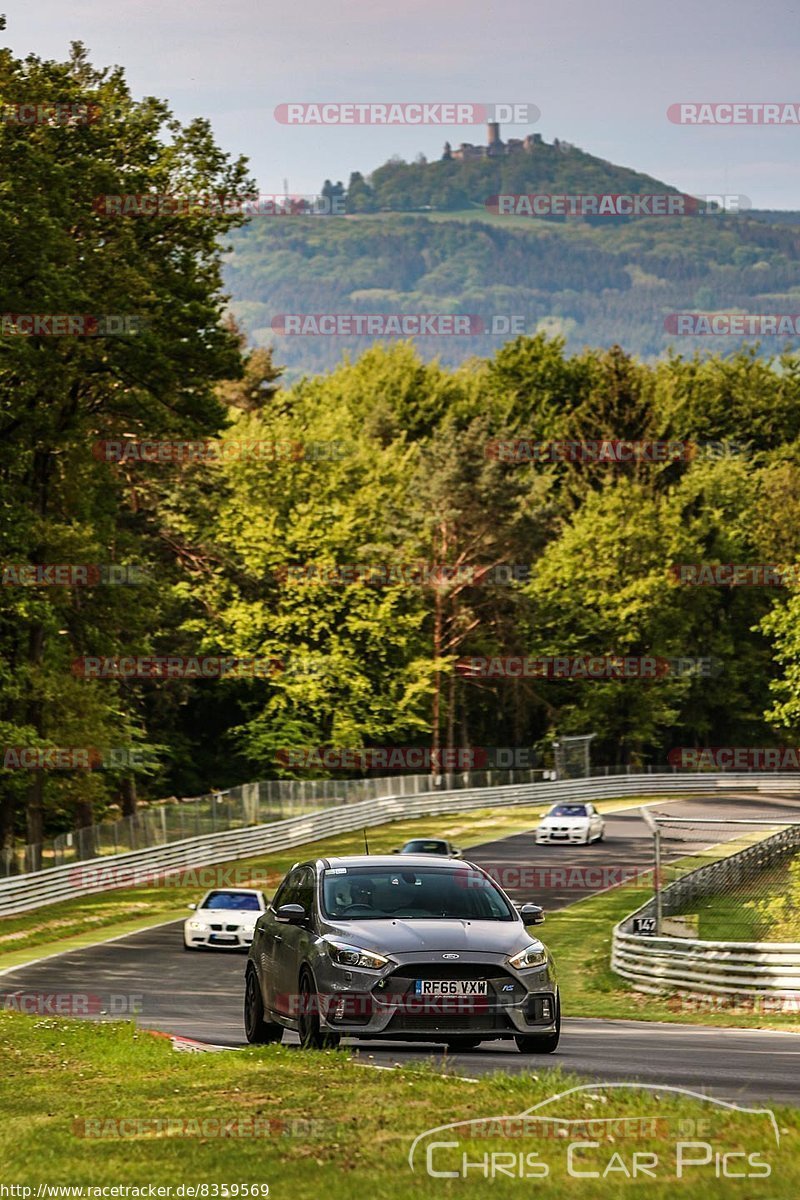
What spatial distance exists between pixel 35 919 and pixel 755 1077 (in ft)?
99.6

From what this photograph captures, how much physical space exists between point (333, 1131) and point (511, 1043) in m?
7.23

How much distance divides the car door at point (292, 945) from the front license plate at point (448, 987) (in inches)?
45.6

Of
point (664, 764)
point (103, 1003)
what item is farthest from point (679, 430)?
point (103, 1003)

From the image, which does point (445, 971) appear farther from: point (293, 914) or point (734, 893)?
point (734, 893)

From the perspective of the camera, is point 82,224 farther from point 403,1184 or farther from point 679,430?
point 679,430

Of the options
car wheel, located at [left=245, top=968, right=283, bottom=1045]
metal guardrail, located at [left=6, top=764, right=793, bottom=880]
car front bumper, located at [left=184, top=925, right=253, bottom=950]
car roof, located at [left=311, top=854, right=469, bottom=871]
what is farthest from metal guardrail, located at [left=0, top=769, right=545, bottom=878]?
car roof, located at [left=311, top=854, right=469, bottom=871]

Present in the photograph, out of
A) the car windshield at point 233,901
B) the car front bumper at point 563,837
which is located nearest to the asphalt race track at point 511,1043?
the car front bumper at point 563,837

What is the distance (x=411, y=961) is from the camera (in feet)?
42.8

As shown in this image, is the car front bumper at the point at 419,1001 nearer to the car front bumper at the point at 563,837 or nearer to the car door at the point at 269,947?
the car door at the point at 269,947

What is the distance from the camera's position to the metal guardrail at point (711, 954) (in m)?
22.9

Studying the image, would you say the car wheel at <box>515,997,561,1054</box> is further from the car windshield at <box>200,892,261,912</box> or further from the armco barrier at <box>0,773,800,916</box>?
the armco barrier at <box>0,773,800,916</box>

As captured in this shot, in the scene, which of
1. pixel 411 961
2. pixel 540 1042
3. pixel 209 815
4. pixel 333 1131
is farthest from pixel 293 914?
pixel 209 815

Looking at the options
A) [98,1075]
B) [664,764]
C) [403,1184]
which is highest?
[403,1184]

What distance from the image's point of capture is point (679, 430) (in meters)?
100
